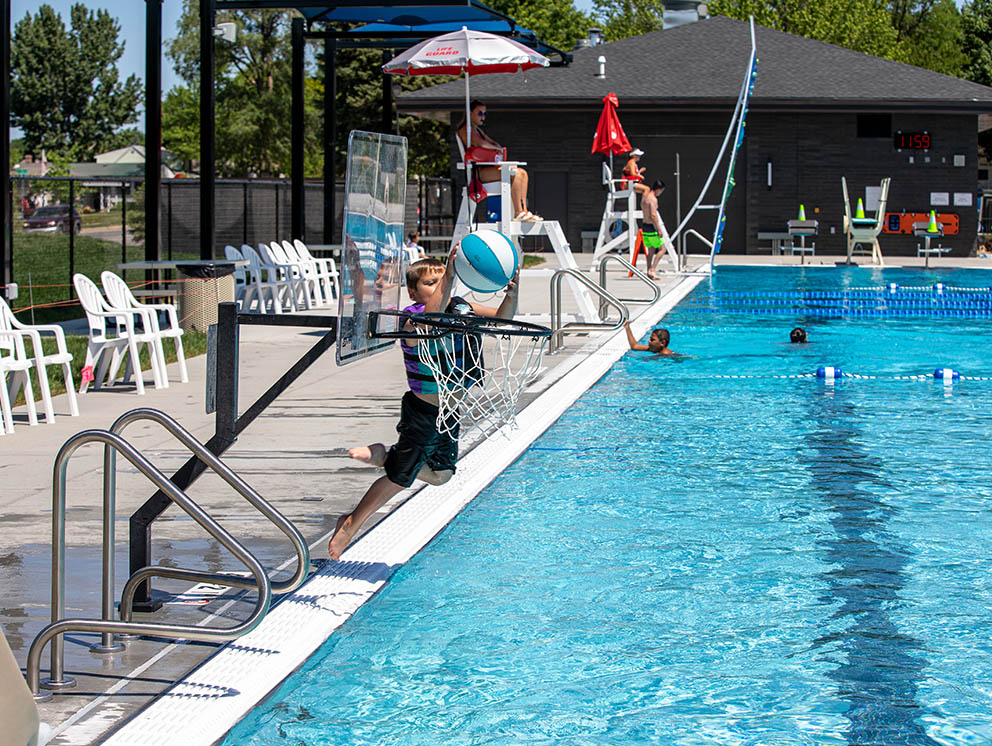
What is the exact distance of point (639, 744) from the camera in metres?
4.42

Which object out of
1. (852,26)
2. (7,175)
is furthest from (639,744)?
(852,26)

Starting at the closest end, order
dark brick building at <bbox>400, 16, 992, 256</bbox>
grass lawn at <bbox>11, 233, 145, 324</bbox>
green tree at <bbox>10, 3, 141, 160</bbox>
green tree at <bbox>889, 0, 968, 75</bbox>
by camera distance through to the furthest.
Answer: grass lawn at <bbox>11, 233, 145, 324</bbox>, dark brick building at <bbox>400, 16, 992, 256</bbox>, green tree at <bbox>889, 0, 968, 75</bbox>, green tree at <bbox>10, 3, 141, 160</bbox>

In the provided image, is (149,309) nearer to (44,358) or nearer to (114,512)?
(44,358)

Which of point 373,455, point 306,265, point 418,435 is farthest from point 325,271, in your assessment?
point 418,435

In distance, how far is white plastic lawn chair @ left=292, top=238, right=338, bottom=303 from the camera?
66.1ft

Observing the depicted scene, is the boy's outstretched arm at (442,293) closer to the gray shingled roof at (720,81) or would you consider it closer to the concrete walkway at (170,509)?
the concrete walkway at (170,509)

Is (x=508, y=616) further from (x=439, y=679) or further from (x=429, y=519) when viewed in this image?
(x=429, y=519)

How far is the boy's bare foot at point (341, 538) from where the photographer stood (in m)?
5.80

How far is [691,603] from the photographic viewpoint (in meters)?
5.92

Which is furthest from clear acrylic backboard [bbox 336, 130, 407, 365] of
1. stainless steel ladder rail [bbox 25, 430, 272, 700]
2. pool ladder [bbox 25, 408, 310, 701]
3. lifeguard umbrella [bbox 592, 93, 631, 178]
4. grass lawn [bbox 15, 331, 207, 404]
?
lifeguard umbrella [bbox 592, 93, 631, 178]

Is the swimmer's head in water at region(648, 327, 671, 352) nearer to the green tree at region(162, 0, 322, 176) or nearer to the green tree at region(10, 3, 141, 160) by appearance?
the green tree at region(162, 0, 322, 176)

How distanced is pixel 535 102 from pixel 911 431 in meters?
28.0

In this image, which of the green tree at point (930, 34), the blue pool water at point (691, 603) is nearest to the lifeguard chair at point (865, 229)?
the blue pool water at point (691, 603)

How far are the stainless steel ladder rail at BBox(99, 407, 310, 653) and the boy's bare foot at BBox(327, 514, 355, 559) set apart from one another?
708 mm
